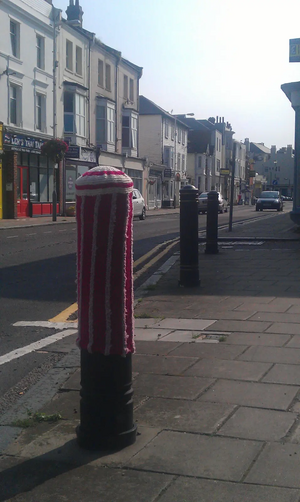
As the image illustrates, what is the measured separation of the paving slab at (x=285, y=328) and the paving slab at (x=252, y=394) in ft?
5.29

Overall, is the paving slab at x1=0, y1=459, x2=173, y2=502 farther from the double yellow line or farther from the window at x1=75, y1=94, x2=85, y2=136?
the window at x1=75, y1=94, x2=85, y2=136

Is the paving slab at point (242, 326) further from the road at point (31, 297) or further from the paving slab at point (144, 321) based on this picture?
the road at point (31, 297)

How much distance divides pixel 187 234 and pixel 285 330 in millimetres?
3007

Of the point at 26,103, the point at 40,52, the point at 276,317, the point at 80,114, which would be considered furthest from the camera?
the point at 80,114

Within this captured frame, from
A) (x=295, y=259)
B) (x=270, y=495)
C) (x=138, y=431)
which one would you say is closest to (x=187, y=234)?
(x=295, y=259)

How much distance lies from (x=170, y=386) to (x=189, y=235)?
4.46m

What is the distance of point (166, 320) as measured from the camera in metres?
6.55

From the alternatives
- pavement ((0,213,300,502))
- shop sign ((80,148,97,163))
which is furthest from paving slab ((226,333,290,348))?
shop sign ((80,148,97,163))

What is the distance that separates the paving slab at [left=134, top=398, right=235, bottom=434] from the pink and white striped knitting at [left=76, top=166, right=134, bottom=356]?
2.16ft

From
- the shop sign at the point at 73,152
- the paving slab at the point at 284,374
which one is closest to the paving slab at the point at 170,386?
the paving slab at the point at 284,374

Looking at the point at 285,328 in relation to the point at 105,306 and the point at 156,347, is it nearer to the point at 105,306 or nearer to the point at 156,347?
the point at 156,347

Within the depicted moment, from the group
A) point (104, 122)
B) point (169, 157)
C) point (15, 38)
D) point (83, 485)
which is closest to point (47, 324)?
point (83, 485)

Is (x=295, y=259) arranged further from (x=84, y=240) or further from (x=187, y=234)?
(x=84, y=240)

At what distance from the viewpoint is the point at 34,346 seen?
562 cm
